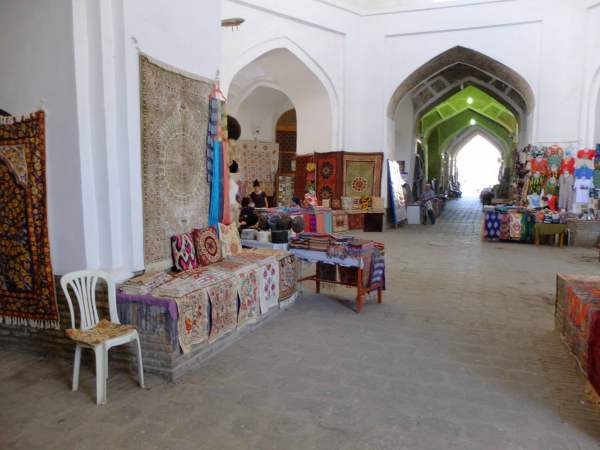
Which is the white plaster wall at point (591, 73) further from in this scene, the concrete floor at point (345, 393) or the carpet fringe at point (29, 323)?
the carpet fringe at point (29, 323)

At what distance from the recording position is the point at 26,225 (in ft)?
11.8

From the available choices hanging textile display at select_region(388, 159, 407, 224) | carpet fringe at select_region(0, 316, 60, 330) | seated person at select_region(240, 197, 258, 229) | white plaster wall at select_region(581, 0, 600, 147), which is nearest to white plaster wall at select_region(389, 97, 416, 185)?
hanging textile display at select_region(388, 159, 407, 224)

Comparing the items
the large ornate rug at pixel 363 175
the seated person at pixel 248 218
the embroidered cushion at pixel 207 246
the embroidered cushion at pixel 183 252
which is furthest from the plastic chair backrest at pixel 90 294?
the large ornate rug at pixel 363 175

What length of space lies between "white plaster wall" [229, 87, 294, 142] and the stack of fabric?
9466 mm

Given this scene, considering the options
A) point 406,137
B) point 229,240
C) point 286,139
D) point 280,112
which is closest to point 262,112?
point 280,112

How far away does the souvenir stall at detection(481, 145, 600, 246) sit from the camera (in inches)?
370

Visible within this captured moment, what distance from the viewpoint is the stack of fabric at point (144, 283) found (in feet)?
11.2

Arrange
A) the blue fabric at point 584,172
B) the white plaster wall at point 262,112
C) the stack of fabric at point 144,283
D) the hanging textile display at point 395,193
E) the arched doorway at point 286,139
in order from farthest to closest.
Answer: the arched doorway at point 286,139 < the white plaster wall at point 262,112 < the hanging textile display at point 395,193 < the blue fabric at point 584,172 < the stack of fabric at point 144,283

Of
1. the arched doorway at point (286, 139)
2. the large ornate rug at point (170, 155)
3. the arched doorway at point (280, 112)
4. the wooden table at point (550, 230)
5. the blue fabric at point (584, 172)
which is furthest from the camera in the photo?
the arched doorway at point (286, 139)

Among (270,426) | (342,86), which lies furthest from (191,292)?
(342,86)

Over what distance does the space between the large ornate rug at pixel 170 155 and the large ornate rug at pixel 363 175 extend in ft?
23.1

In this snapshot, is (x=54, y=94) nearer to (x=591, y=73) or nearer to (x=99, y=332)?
(x=99, y=332)

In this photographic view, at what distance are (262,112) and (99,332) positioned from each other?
37.6 ft

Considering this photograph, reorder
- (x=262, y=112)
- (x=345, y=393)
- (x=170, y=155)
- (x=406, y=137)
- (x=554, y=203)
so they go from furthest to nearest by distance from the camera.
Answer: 1. (x=406, y=137)
2. (x=262, y=112)
3. (x=554, y=203)
4. (x=170, y=155)
5. (x=345, y=393)
